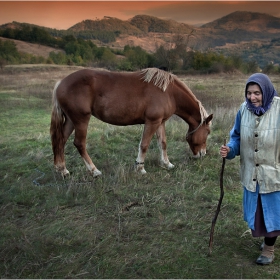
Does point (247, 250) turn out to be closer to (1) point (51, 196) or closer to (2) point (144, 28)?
(1) point (51, 196)

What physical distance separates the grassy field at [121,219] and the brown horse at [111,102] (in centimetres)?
57

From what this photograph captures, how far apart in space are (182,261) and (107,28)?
114m

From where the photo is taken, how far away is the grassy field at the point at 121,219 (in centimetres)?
253

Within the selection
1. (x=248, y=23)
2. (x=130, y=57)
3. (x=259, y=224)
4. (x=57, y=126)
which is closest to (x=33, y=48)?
(x=130, y=57)

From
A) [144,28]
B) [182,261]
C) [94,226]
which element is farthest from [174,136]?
[144,28]

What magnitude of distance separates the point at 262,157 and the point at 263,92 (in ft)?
1.82

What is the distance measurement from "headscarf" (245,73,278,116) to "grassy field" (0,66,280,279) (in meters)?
1.36

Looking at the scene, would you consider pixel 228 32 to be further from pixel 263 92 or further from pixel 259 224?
pixel 259 224

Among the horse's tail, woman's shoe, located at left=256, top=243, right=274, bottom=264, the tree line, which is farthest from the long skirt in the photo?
the tree line

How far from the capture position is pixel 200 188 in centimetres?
416

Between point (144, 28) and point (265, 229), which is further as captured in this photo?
point (144, 28)

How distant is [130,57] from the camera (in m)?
39.9

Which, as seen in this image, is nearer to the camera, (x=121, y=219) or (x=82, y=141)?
(x=121, y=219)

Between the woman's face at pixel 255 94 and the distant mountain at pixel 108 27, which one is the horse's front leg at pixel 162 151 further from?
the distant mountain at pixel 108 27
